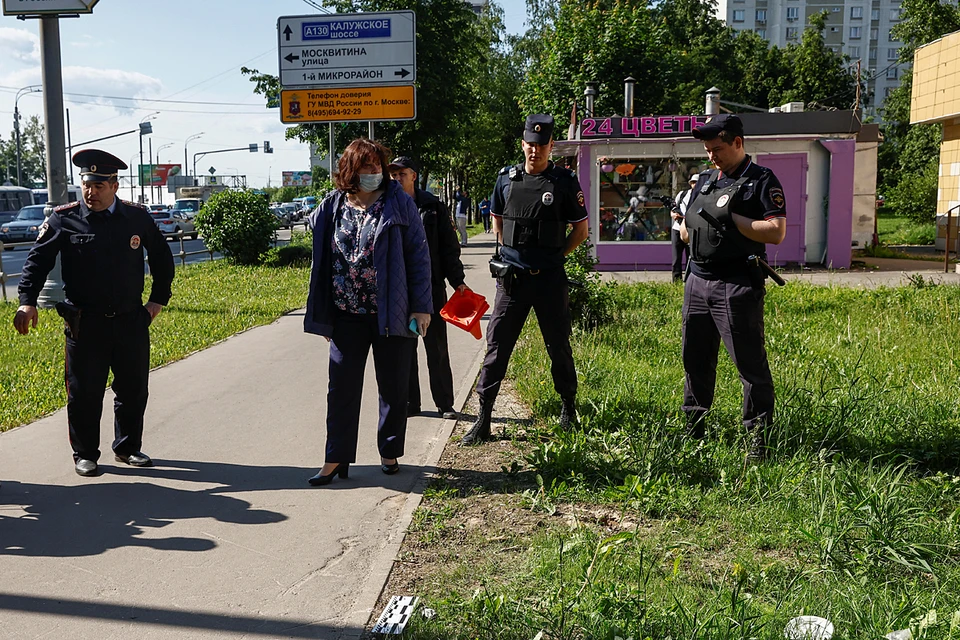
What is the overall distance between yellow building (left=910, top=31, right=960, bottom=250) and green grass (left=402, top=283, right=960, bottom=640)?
17.5 metres

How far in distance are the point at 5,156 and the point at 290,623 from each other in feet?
372

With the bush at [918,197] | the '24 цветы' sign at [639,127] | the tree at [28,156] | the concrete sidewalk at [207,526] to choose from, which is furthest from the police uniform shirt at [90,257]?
the tree at [28,156]

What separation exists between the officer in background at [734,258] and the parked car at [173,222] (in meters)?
40.4

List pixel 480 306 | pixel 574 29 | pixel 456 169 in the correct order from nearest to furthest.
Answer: pixel 480 306 < pixel 574 29 < pixel 456 169

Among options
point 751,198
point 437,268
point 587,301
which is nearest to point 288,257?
point 587,301

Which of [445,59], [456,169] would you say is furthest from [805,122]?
[456,169]

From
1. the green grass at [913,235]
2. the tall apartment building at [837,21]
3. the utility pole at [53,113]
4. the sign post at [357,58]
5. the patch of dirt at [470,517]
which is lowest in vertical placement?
the patch of dirt at [470,517]

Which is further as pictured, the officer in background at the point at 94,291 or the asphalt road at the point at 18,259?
the asphalt road at the point at 18,259

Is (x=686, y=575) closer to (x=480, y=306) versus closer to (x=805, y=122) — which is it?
(x=480, y=306)

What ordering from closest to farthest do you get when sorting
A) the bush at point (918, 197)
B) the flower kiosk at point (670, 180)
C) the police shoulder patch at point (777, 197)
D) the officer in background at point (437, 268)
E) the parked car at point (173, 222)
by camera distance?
the police shoulder patch at point (777, 197) → the officer in background at point (437, 268) → the flower kiosk at point (670, 180) → the bush at point (918, 197) → the parked car at point (173, 222)

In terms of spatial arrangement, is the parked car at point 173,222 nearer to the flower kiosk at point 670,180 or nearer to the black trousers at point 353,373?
the flower kiosk at point 670,180

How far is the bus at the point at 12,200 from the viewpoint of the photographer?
151 feet

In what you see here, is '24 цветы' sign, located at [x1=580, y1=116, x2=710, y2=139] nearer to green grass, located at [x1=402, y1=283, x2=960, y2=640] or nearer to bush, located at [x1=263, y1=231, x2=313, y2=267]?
bush, located at [x1=263, y1=231, x2=313, y2=267]

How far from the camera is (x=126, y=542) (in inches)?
167
